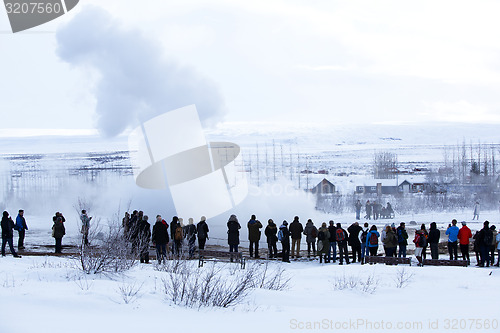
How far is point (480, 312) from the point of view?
28.3 feet

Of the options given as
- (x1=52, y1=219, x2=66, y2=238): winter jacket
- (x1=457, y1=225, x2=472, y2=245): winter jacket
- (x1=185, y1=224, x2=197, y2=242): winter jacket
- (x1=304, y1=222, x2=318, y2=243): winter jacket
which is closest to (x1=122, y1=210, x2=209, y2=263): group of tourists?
(x1=185, y1=224, x2=197, y2=242): winter jacket

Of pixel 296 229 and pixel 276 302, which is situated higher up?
pixel 296 229

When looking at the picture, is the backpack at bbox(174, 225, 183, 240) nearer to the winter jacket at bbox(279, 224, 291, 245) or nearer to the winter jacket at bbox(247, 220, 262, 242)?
the winter jacket at bbox(247, 220, 262, 242)

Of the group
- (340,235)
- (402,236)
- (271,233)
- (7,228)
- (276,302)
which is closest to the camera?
(276,302)

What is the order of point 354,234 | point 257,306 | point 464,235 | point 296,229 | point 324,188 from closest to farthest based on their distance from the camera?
point 257,306, point 464,235, point 354,234, point 296,229, point 324,188

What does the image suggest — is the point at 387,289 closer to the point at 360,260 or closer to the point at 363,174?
the point at 360,260

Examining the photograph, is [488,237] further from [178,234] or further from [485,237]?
[178,234]

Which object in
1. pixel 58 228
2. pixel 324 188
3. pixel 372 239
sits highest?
pixel 324 188

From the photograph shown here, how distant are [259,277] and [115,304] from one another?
379cm

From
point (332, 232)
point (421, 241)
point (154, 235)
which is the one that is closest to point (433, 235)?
point (421, 241)

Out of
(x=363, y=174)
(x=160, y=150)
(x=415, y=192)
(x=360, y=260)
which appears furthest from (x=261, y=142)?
(x=360, y=260)

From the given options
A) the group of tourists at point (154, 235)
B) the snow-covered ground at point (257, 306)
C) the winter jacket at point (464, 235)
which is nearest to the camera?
the snow-covered ground at point (257, 306)

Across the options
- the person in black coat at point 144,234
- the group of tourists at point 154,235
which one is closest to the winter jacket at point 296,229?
the group of tourists at point 154,235

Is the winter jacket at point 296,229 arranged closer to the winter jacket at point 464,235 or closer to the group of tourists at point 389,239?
the group of tourists at point 389,239
